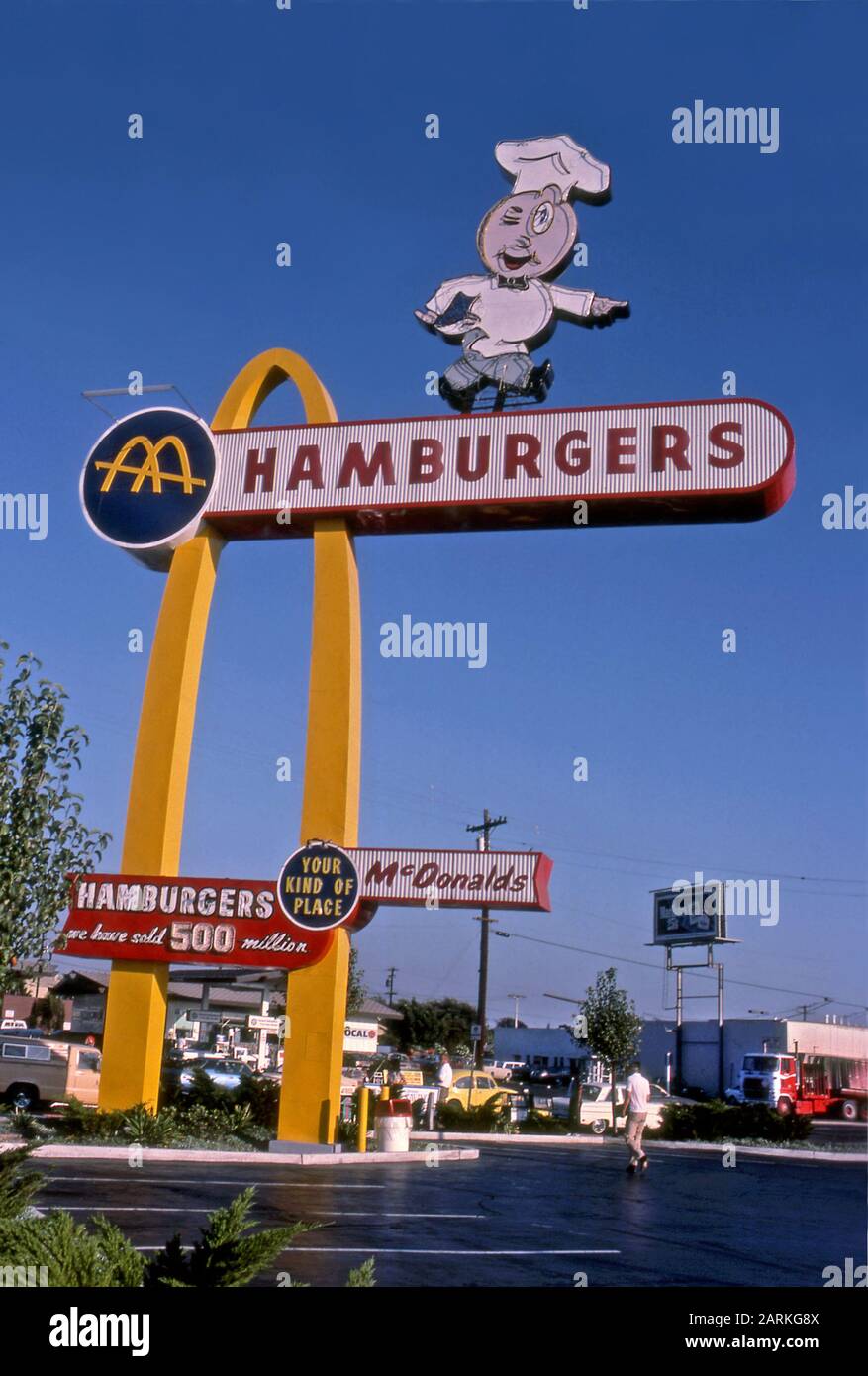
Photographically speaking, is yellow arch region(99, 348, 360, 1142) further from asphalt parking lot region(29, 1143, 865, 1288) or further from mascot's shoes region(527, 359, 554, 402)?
mascot's shoes region(527, 359, 554, 402)

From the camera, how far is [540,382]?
24.6 meters

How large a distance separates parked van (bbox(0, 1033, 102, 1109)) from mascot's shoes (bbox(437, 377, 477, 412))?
55.9ft

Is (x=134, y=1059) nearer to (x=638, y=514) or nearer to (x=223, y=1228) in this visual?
(x=638, y=514)

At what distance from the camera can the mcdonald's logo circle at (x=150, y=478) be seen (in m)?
24.1

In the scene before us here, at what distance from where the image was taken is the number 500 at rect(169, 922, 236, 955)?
22.2 m

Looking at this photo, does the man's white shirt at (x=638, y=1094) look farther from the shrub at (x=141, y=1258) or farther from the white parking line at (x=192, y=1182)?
the shrub at (x=141, y=1258)

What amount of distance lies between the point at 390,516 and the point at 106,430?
629 cm

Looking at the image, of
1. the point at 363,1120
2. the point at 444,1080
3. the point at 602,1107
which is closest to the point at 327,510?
the point at 363,1120

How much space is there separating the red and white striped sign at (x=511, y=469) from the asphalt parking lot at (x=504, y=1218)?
11641mm

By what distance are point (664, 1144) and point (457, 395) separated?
62.5 feet

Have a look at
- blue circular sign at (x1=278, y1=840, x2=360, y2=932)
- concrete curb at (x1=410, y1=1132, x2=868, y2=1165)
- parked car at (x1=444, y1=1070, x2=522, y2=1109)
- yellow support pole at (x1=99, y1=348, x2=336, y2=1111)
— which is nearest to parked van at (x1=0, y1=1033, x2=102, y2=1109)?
yellow support pole at (x1=99, y1=348, x2=336, y2=1111)

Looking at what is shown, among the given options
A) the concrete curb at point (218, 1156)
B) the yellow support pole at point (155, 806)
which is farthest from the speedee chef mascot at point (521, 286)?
the concrete curb at point (218, 1156)

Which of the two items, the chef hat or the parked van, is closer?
the chef hat
